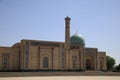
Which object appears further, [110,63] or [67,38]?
[110,63]

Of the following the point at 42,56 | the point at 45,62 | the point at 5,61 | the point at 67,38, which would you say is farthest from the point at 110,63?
the point at 5,61

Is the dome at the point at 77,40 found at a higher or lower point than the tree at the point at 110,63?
higher

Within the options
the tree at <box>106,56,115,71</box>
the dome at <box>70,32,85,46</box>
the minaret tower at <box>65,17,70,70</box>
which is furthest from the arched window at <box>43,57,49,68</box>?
the tree at <box>106,56,115,71</box>

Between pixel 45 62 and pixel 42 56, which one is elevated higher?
pixel 42 56

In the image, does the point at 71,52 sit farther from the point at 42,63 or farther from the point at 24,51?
the point at 24,51

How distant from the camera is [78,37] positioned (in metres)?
47.6

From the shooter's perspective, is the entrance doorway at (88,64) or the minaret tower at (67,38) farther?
the entrance doorway at (88,64)

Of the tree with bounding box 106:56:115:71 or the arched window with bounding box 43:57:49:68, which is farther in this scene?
the tree with bounding box 106:56:115:71

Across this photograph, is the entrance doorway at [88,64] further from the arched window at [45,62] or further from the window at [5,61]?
the window at [5,61]

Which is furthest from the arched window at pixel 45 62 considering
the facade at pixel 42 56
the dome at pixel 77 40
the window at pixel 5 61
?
the dome at pixel 77 40

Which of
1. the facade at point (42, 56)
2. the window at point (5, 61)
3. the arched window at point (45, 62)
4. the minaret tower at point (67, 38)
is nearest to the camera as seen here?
the window at point (5, 61)

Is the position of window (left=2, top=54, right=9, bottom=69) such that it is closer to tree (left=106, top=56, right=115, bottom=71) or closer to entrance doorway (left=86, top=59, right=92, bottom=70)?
entrance doorway (left=86, top=59, right=92, bottom=70)

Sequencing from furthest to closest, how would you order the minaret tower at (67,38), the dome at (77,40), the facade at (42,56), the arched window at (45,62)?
the dome at (77,40) < the minaret tower at (67,38) < the arched window at (45,62) < the facade at (42,56)

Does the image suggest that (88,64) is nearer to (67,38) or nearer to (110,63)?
(67,38)
